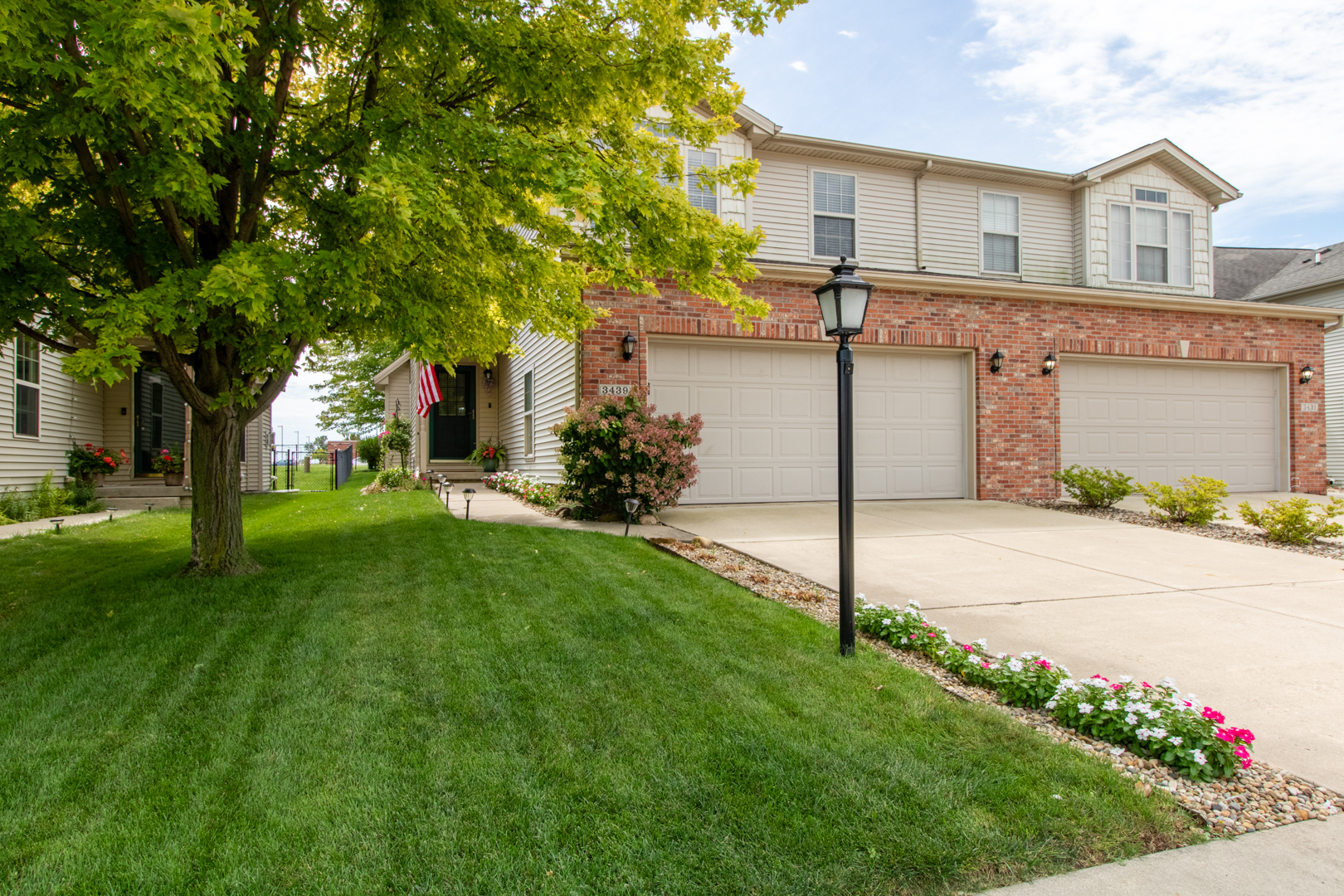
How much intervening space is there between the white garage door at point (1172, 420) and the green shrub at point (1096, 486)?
140 cm

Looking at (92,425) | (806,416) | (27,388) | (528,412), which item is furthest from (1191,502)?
(92,425)

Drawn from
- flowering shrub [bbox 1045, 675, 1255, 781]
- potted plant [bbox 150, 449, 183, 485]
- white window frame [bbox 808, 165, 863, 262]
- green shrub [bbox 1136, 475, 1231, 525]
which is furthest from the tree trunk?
green shrub [bbox 1136, 475, 1231, 525]

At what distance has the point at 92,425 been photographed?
479 inches

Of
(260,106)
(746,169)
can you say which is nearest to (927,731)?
(746,169)

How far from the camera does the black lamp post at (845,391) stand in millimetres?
3631

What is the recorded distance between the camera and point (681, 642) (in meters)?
3.77

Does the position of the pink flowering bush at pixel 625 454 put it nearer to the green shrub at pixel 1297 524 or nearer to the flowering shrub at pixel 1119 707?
the flowering shrub at pixel 1119 707

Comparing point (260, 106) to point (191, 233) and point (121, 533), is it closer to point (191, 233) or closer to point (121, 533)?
point (191, 233)

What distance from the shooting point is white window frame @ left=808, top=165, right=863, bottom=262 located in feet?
40.3

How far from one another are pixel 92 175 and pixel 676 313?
6.20 meters

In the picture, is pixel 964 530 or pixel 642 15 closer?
pixel 642 15

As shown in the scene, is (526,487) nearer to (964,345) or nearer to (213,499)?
(213,499)

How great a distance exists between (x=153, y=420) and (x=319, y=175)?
11.5 metres

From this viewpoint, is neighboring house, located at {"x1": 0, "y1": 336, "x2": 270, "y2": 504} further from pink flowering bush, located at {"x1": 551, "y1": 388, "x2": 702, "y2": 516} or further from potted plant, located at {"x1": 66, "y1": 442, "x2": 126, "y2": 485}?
pink flowering bush, located at {"x1": 551, "y1": 388, "x2": 702, "y2": 516}
